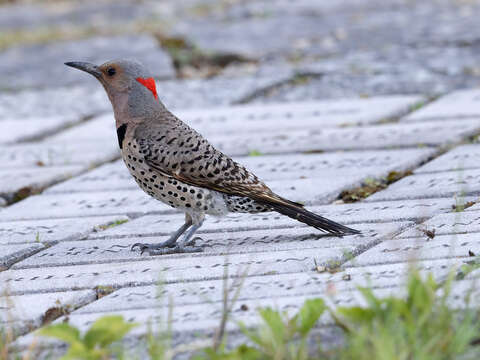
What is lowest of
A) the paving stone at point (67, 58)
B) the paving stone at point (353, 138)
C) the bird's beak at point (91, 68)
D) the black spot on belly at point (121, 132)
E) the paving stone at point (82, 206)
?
the paving stone at point (82, 206)

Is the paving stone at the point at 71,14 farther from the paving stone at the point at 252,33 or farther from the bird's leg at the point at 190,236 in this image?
the bird's leg at the point at 190,236

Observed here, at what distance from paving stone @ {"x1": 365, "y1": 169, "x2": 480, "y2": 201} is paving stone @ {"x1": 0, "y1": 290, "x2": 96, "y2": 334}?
5.95 feet

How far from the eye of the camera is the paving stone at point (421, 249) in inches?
139

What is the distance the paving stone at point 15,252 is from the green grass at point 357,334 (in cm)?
155

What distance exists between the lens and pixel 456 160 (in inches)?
213

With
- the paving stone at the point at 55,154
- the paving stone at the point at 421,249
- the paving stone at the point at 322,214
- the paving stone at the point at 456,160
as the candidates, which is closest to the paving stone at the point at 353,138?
the paving stone at the point at 456,160

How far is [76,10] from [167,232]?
1248 cm

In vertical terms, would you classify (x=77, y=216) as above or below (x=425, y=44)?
below

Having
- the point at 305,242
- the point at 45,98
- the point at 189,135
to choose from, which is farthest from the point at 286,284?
the point at 45,98

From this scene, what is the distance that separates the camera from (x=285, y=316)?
291cm

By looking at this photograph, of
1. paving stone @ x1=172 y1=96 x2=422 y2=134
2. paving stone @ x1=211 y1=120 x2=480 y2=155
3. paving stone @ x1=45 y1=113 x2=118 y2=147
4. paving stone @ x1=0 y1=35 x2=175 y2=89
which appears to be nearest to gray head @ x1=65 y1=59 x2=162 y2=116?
paving stone @ x1=211 y1=120 x2=480 y2=155

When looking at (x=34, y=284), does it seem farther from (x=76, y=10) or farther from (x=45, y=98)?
(x=76, y=10)

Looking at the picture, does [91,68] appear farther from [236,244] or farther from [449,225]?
[449,225]

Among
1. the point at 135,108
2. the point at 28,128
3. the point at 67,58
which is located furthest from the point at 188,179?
the point at 67,58
